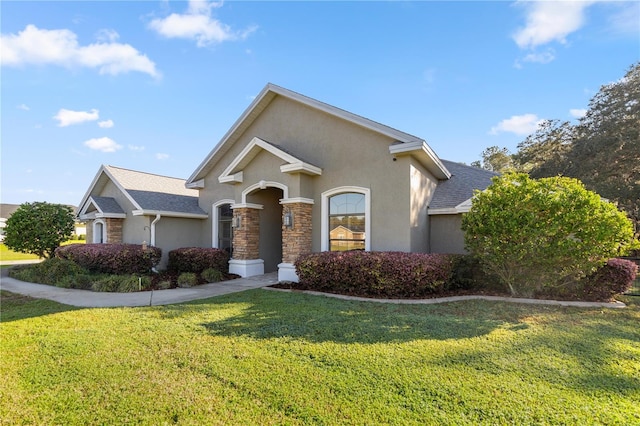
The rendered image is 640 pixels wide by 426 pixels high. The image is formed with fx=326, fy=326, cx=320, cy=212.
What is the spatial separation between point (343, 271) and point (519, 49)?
9858 mm

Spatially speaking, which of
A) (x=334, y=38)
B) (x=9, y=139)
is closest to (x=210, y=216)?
(x=9, y=139)

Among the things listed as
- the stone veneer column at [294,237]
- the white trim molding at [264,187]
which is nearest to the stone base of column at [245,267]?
the stone veneer column at [294,237]

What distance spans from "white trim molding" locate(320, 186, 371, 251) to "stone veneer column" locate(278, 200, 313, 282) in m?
0.52

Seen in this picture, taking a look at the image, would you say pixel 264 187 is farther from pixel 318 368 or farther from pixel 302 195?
pixel 318 368

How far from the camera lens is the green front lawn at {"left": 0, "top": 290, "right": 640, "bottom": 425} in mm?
3195

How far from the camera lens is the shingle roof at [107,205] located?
14461 mm

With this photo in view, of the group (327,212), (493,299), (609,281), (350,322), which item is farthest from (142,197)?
(609,281)

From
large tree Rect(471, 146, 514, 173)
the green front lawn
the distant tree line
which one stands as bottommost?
the green front lawn

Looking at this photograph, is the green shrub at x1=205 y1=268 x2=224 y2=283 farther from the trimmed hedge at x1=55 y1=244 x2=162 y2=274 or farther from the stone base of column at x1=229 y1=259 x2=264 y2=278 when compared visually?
the trimmed hedge at x1=55 y1=244 x2=162 y2=274

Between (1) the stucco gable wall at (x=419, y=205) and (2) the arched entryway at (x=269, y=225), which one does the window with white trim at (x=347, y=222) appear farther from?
(2) the arched entryway at (x=269, y=225)

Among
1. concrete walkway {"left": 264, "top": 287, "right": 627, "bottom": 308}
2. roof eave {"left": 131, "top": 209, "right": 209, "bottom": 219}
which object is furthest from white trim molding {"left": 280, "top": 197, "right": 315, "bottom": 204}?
roof eave {"left": 131, "top": 209, "right": 209, "bottom": 219}

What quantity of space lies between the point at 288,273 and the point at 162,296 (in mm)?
3918

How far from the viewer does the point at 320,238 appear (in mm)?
11375

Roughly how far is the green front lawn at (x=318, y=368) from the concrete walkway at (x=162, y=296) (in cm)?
120
